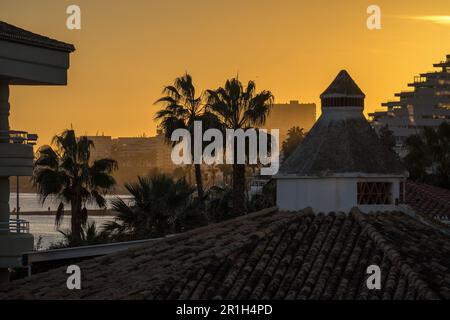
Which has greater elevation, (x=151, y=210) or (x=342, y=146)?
(x=342, y=146)

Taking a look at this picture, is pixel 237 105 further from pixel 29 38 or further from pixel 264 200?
pixel 29 38

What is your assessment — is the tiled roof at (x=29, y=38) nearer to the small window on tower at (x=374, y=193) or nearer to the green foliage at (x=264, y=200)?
the small window on tower at (x=374, y=193)

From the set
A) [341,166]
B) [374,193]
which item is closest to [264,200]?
[374,193]

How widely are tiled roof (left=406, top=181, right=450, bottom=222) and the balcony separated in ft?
47.1

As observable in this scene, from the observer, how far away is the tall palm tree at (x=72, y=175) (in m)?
56.4

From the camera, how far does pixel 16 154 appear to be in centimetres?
3750

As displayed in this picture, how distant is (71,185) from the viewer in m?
57.1

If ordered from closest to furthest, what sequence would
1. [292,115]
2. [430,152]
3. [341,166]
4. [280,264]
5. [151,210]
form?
[280,264] → [341,166] → [151,210] → [430,152] → [292,115]

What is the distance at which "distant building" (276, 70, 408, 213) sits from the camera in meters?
31.0

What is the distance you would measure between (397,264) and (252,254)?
3310 mm

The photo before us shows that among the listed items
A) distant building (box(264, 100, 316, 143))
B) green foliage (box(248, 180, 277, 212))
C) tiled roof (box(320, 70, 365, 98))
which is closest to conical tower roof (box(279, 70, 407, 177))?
tiled roof (box(320, 70, 365, 98))

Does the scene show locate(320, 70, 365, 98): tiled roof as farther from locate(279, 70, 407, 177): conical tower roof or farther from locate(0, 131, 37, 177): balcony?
locate(0, 131, 37, 177): balcony

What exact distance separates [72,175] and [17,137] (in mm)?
19400

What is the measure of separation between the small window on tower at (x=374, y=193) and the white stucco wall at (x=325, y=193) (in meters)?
0.12
